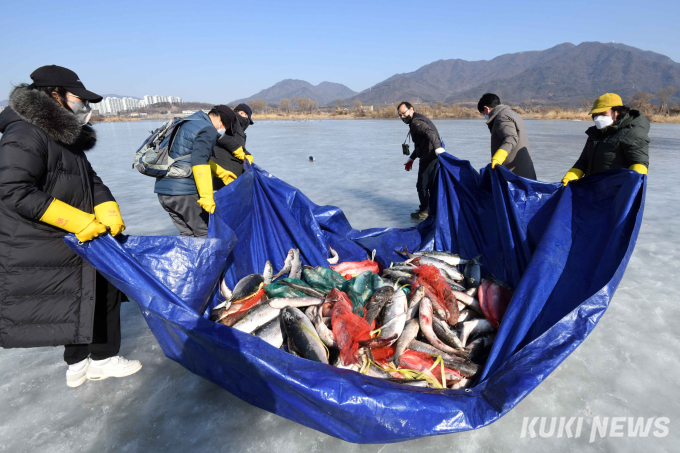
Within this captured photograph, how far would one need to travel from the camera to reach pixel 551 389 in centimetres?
249

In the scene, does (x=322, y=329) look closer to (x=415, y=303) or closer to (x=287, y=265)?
(x=415, y=303)

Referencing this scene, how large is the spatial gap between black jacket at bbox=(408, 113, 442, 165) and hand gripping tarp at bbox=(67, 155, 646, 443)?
5.57 feet

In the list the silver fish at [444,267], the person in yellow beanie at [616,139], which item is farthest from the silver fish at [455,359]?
the person in yellow beanie at [616,139]

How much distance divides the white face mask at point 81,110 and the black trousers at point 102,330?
104 centimetres

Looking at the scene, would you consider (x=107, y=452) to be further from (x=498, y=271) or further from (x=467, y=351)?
(x=498, y=271)

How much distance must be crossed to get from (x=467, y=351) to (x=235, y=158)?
11.1 ft

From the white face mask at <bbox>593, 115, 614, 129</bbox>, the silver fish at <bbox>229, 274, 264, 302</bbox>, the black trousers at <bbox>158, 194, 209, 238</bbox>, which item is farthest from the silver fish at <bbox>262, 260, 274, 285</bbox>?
the white face mask at <bbox>593, 115, 614, 129</bbox>

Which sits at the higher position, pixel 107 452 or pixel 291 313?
pixel 291 313

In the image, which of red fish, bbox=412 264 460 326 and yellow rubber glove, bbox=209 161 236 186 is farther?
yellow rubber glove, bbox=209 161 236 186

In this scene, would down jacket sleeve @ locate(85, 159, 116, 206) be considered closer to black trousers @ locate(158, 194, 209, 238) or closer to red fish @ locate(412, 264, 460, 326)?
black trousers @ locate(158, 194, 209, 238)

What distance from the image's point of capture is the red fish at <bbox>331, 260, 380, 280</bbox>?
380cm

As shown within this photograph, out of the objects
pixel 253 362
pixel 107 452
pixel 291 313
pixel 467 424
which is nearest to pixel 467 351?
pixel 467 424

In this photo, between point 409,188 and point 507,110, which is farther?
point 409,188

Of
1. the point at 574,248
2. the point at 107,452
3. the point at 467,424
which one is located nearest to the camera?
the point at 467,424
